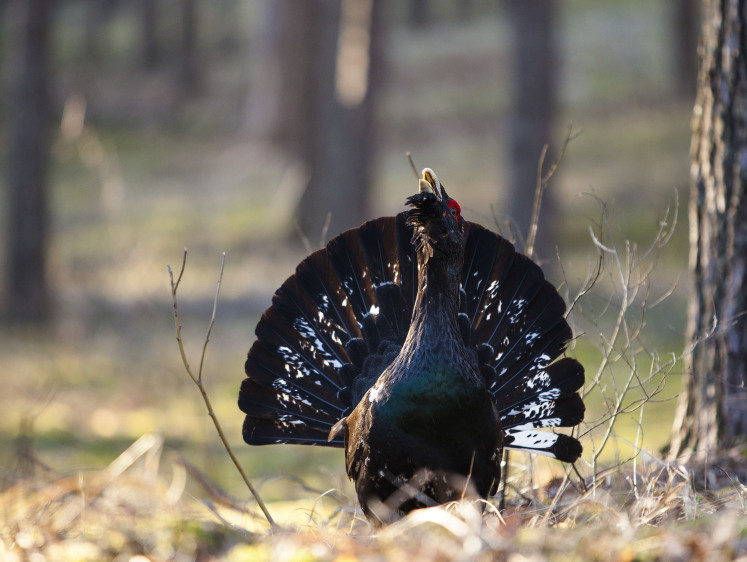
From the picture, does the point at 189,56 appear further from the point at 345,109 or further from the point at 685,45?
the point at 345,109

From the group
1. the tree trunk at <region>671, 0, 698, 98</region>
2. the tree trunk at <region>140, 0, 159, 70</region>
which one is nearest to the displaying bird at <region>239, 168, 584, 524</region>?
the tree trunk at <region>671, 0, 698, 98</region>

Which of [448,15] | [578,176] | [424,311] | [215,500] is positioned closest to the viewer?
[424,311]

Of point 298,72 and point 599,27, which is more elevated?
point 599,27

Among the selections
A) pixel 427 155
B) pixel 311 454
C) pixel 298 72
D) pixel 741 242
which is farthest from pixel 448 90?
pixel 741 242

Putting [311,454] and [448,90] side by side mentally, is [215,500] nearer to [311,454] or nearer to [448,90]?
[311,454]

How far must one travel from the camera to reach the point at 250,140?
2539 cm

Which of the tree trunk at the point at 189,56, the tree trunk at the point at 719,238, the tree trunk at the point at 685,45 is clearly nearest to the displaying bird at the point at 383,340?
the tree trunk at the point at 719,238

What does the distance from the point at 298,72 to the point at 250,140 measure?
4.89m

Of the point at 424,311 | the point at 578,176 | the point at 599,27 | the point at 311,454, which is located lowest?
the point at 311,454

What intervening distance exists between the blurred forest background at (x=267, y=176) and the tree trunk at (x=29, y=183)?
0.10 feet

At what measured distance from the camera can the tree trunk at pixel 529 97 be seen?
12055 millimetres

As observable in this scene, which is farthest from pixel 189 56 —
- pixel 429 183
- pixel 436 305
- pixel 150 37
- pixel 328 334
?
pixel 436 305

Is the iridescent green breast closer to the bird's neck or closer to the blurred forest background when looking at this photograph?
the bird's neck

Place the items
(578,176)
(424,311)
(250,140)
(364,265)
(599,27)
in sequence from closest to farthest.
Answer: (424,311) → (364,265) → (578,176) → (250,140) → (599,27)
